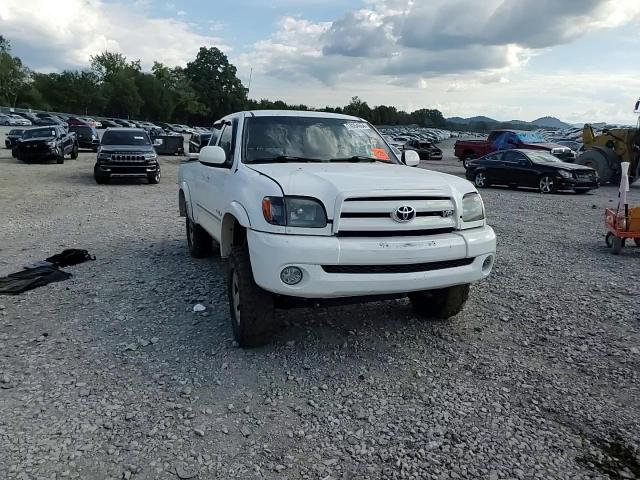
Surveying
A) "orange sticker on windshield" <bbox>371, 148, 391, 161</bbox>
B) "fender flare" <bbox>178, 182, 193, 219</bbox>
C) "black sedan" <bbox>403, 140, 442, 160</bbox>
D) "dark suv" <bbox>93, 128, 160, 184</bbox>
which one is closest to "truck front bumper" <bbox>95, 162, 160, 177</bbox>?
"dark suv" <bbox>93, 128, 160, 184</bbox>

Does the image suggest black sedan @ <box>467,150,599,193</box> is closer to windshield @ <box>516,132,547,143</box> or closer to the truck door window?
windshield @ <box>516,132,547,143</box>

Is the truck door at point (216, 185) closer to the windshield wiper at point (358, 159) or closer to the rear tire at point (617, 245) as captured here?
the windshield wiper at point (358, 159)

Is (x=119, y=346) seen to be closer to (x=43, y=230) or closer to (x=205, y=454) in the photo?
(x=205, y=454)

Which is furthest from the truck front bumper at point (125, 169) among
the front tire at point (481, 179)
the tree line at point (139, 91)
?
the tree line at point (139, 91)

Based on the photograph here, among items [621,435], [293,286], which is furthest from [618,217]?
[293,286]

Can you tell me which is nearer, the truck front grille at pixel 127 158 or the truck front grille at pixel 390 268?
the truck front grille at pixel 390 268

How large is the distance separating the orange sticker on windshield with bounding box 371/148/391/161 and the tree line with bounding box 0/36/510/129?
75528 millimetres

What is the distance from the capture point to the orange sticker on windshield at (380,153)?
5477 millimetres

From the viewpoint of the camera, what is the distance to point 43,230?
9117 mm

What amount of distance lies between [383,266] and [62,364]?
2472 millimetres

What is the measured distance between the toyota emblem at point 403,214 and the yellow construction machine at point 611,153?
17.2 meters

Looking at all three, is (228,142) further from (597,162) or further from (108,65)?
(108,65)

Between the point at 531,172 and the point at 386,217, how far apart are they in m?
15.6

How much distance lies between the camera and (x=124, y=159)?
16.5 meters
